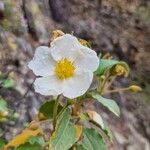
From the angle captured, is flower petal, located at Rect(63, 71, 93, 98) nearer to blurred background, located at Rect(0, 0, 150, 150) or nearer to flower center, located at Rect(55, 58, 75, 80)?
flower center, located at Rect(55, 58, 75, 80)

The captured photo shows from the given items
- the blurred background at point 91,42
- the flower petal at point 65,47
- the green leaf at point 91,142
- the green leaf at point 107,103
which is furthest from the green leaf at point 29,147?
the blurred background at point 91,42

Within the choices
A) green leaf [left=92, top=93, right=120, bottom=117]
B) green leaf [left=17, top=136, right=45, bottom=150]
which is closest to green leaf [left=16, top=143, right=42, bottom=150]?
green leaf [left=17, top=136, right=45, bottom=150]

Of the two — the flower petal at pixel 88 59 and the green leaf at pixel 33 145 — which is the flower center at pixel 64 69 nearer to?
the flower petal at pixel 88 59

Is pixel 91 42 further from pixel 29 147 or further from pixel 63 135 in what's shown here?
pixel 63 135

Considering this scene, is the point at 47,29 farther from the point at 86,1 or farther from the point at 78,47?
Result: the point at 78,47

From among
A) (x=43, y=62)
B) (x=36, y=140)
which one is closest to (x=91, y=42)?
(x=36, y=140)
